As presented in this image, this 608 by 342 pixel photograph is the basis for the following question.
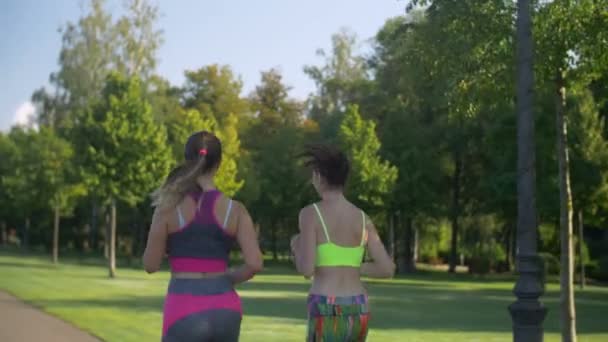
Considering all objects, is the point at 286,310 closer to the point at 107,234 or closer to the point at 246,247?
the point at 246,247

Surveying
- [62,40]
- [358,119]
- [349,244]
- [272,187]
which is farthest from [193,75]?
[349,244]

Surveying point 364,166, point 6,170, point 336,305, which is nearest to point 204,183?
point 336,305

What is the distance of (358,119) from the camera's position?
4681 cm

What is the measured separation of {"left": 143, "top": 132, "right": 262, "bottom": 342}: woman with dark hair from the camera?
4938 millimetres

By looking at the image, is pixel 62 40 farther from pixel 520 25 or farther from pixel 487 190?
pixel 520 25

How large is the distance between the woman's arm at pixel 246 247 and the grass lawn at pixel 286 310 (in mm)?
9958

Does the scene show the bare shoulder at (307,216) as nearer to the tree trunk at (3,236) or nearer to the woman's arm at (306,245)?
the woman's arm at (306,245)

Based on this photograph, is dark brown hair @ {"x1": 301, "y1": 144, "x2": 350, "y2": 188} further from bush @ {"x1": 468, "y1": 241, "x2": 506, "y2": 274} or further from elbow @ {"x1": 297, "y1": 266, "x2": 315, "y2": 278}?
bush @ {"x1": 468, "y1": 241, "x2": 506, "y2": 274}

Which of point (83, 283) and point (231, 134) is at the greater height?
point (231, 134)

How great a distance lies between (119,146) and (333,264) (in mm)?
34073

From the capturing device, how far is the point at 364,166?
1790 inches

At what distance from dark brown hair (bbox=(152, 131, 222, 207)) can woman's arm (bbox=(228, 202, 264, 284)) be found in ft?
0.86

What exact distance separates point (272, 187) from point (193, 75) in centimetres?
1778

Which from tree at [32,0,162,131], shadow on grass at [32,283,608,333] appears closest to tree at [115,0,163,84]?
tree at [32,0,162,131]
